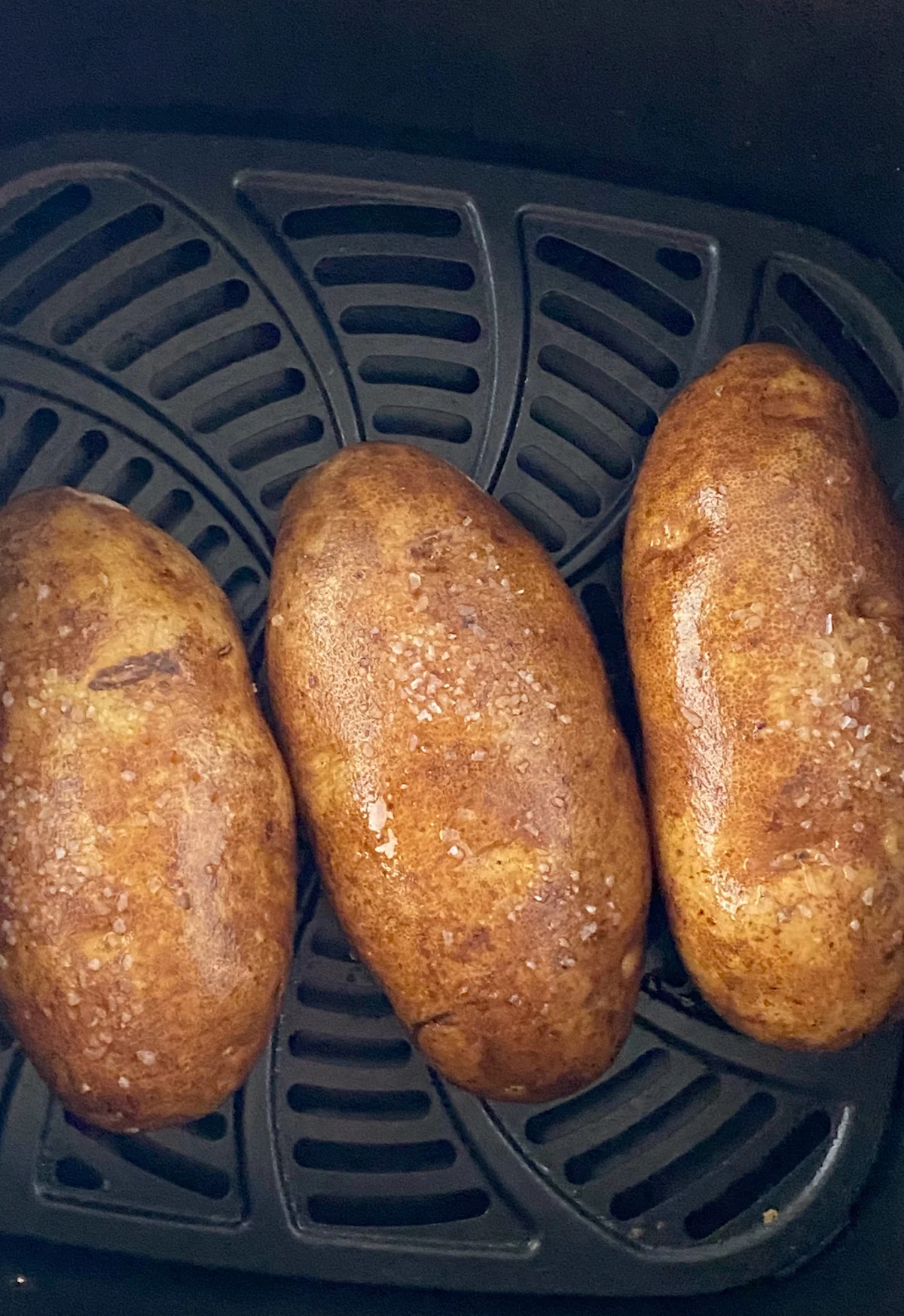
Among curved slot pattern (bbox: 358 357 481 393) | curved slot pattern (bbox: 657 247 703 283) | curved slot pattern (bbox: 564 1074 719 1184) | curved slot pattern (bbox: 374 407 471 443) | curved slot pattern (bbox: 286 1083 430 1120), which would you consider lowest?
curved slot pattern (bbox: 286 1083 430 1120)

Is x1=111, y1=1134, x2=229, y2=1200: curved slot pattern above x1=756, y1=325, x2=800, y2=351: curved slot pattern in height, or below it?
below

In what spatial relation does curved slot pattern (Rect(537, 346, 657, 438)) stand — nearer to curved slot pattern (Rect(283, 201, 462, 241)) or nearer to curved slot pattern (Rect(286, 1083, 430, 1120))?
curved slot pattern (Rect(283, 201, 462, 241))

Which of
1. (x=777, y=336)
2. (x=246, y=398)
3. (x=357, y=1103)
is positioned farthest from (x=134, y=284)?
(x=357, y=1103)

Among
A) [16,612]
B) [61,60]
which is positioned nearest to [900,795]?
[16,612]

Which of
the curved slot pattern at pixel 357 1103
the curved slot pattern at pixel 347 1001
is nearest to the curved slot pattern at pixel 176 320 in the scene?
the curved slot pattern at pixel 347 1001

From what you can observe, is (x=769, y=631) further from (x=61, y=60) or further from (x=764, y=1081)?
(x=61, y=60)

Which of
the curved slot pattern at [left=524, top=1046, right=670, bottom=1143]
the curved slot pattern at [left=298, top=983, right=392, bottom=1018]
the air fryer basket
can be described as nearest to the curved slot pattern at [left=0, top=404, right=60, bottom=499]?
the air fryer basket

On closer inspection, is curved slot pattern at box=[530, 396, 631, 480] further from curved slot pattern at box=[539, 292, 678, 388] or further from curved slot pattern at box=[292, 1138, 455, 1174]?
curved slot pattern at box=[292, 1138, 455, 1174]

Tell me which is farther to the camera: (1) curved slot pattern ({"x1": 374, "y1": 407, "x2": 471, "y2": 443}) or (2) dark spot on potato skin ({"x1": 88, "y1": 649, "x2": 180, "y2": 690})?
(1) curved slot pattern ({"x1": 374, "y1": 407, "x2": 471, "y2": 443})
